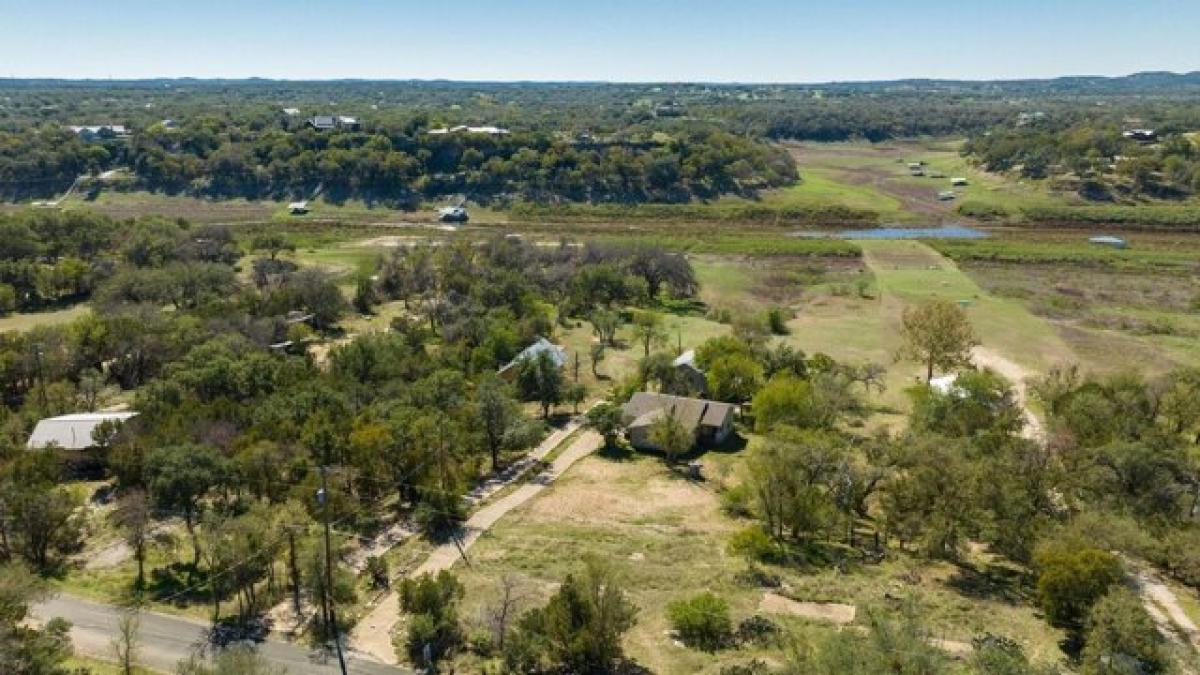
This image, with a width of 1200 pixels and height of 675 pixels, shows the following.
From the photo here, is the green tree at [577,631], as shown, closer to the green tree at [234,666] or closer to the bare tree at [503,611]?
the bare tree at [503,611]

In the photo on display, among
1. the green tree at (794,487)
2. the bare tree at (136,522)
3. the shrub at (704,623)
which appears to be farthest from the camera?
the green tree at (794,487)

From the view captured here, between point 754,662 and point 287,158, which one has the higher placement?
point 287,158

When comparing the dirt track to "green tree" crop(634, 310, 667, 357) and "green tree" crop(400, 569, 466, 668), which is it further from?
"green tree" crop(400, 569, 466, 668)

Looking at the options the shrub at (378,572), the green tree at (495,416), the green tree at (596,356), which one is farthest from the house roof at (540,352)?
the shrub at (378,572)

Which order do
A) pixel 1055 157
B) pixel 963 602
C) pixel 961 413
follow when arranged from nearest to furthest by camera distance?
pixel 963 602 < pixel 961 413 < pixel 1055 157

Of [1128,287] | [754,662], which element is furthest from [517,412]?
[1128,287]

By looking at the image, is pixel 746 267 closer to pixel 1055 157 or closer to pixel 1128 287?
pixel 1128 287

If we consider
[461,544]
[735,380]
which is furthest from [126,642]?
[735,380]
